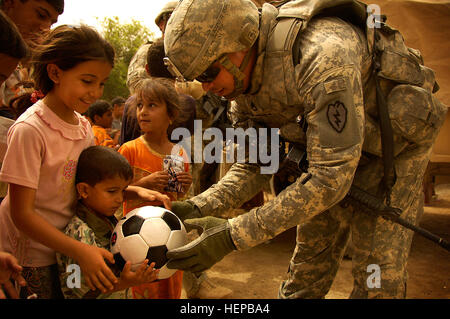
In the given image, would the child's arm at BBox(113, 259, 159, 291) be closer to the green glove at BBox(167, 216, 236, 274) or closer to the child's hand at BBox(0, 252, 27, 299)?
the green glove at BBox(167, 216, 236, 274)

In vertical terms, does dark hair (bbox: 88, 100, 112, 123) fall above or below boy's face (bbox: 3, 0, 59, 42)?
below

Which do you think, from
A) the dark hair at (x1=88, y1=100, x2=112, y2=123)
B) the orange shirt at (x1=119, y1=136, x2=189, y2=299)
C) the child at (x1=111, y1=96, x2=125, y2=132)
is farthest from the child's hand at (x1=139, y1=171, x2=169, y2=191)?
the child at (x1=111, y1=96, x2=125, y2=132)

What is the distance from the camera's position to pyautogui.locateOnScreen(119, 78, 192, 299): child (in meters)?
2.22

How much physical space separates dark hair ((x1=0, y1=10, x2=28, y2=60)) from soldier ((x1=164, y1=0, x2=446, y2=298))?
67 cm

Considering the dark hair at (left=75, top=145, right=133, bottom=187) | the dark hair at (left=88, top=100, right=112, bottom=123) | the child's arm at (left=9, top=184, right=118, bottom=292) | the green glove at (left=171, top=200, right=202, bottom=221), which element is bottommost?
the dark hair at (left=88, top=100, right=112, bottom=123)

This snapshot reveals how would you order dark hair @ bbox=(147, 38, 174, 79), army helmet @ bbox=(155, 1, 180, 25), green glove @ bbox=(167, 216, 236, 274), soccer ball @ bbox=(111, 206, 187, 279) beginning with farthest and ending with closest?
army helmet @ bbox=(155, 1, 180, 25), dark hair @ bbox=(147, 38, 174, 79), green glove @ bbox=(167, 216, 236, 274), soccer ball @ bbox=(111, 206, 187, 279)

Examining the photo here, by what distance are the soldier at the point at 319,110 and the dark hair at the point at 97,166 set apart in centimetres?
44

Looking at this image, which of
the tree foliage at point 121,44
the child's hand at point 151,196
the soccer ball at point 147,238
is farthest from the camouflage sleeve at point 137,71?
the tree foliage at point 121,44

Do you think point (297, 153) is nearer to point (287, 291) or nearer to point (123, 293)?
point (287, 291)

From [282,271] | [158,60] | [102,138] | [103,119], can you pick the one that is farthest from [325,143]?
[103,119]

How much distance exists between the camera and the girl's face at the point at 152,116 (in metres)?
2.32

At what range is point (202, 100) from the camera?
3711 mm

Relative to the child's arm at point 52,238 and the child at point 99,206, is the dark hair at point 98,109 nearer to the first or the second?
the child at point 99,206

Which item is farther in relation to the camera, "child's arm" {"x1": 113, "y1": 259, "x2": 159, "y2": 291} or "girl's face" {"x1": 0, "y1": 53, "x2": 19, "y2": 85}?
"child's arm" {"x1": 113, "y1": 259, "x2": 159, "y2": 291}
